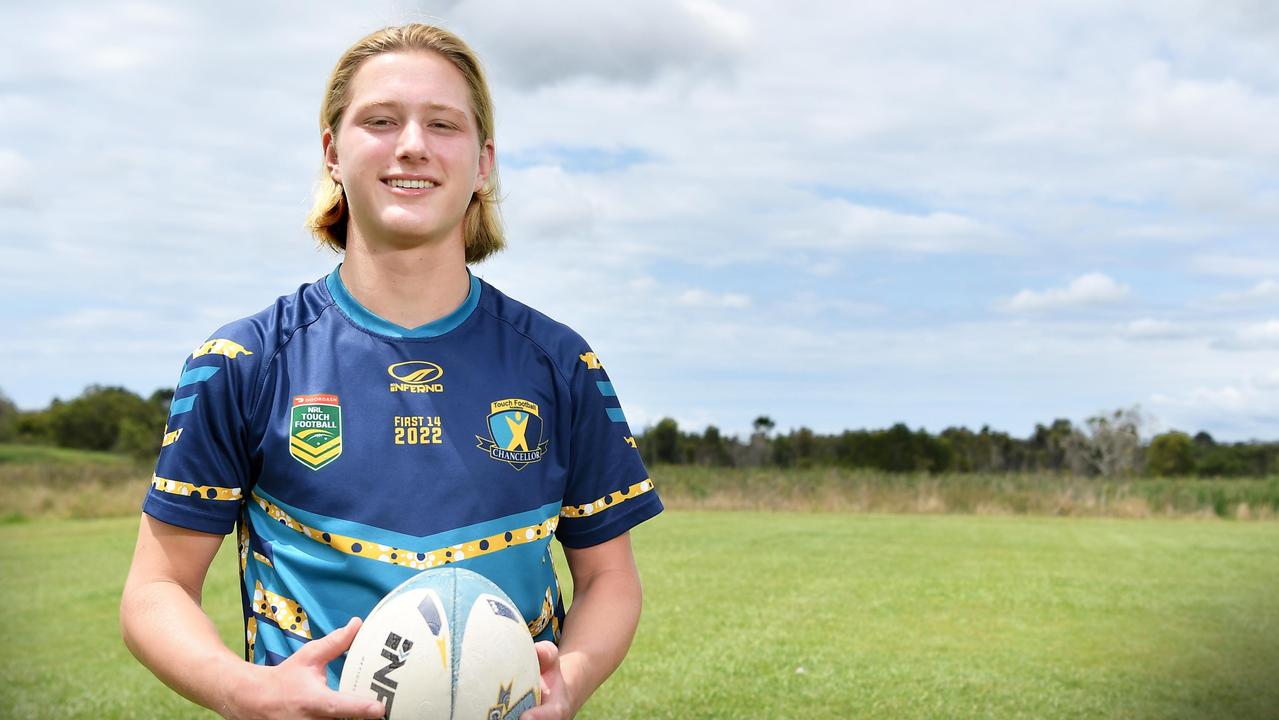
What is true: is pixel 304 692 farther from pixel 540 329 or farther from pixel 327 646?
pixel 540 329

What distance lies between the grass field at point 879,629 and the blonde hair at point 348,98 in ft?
19.1

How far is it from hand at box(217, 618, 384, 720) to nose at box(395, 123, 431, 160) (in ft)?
3.20

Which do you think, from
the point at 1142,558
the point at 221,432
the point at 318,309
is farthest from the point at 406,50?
the point at 1142,558

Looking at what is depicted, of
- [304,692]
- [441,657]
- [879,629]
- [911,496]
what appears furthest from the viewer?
[911,496]

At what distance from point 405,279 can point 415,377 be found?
9.1 inches

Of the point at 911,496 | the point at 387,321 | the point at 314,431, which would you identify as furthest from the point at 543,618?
the point at 911,496

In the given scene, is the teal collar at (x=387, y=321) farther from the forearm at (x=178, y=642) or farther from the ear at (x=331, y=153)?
the forearm at (x=178, y=642)

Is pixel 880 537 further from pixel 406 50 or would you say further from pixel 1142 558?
pixel 406 50

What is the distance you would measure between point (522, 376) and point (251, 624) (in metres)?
0.82

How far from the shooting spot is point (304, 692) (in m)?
2.03

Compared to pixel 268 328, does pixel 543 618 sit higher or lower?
lower

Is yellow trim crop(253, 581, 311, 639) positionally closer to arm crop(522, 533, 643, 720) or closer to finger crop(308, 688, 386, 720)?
finger crop(308, 688, 386, 720)

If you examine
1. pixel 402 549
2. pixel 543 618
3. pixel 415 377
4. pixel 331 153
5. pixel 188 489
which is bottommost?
pixel 543 618

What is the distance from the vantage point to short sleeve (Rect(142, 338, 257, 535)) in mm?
2414
